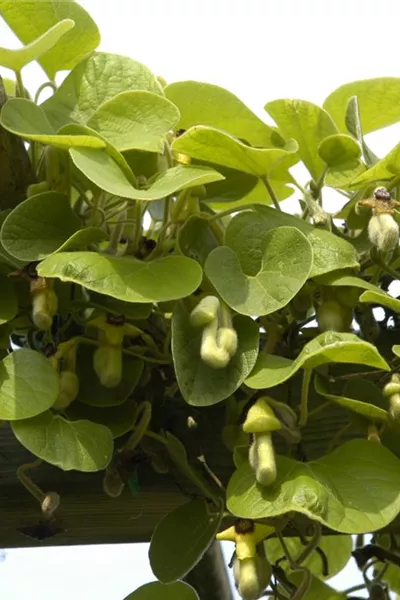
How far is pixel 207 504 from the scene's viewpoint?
0.73 meters

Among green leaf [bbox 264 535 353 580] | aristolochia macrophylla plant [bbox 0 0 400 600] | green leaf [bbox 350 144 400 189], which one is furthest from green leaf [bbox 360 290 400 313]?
green leaf [bbox 264 535 353 580]

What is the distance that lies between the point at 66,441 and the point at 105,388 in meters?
0.10

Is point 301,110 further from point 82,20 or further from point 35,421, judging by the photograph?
point 35,421

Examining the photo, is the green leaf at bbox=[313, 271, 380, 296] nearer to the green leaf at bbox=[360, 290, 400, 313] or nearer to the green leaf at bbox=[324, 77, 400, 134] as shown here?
the green leaf at bbox=[360, 290, 400, 313]

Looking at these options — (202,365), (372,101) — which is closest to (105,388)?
(202,365)

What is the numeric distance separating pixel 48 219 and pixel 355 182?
0.78 ft

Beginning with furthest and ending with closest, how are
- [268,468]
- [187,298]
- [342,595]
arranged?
[342,595]
[187,298]
[268,468]

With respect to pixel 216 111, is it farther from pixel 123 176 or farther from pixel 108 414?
pixel 108 414

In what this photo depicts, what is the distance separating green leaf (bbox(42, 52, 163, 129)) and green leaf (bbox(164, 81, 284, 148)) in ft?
0.10

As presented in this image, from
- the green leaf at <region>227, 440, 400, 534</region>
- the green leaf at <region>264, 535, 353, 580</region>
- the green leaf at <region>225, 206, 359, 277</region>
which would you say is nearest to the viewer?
the green leaf at <region>227, 440, 400, 534</region>

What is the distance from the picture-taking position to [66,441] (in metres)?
0.63

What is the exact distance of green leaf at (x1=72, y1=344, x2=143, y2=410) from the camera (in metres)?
0.72

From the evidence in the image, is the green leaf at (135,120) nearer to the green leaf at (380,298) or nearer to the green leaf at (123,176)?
the green leaf at (123,176)

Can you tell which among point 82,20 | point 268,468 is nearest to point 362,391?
point 268,468
